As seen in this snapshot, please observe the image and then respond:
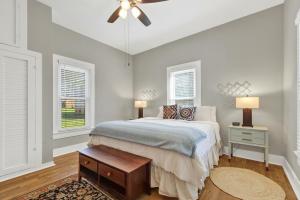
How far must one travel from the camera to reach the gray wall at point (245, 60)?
281 centimetres


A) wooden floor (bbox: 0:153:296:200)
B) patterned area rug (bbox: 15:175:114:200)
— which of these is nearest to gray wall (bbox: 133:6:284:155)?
wooden floor (bbox: 0:153:296:200)

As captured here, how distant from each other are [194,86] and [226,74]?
78 centimetres

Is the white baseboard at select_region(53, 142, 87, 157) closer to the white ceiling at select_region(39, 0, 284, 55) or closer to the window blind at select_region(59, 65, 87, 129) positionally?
the window blind at select_region(59, 65, 87, 129)

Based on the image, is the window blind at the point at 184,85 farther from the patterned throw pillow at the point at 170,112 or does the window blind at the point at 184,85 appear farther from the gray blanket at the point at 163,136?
the gray blanket at the point at 163,136

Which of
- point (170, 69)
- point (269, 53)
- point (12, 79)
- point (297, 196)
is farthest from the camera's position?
point (170, 69)

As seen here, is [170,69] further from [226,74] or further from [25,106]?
[25,106]

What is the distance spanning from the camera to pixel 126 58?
4.99m

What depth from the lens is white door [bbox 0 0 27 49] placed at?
228cm

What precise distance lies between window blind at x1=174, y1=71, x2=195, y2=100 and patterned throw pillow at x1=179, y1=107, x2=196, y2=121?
619 mm

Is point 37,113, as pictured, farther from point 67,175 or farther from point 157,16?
point 157,16

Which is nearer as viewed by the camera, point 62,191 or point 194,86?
point 62,191

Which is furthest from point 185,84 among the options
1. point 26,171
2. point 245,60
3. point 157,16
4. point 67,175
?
point 26,171

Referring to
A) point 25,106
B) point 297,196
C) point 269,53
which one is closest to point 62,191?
point 25,106

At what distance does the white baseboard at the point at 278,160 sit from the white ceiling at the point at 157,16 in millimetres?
2792
